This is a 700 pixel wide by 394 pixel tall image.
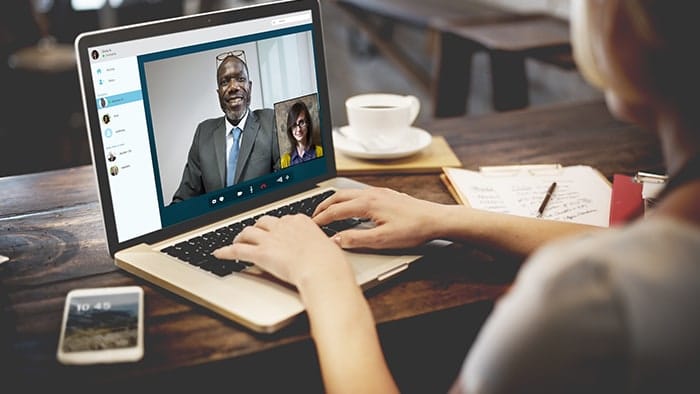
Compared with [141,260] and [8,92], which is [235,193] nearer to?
[141,260]

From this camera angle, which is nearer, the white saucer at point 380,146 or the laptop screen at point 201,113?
the laptop screen at point 201,113

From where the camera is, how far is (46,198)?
51.8 inches

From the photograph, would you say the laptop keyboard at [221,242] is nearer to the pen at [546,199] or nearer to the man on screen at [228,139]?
the man on screen at [228,139]

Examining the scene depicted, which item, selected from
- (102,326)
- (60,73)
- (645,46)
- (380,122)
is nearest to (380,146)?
(380,122)

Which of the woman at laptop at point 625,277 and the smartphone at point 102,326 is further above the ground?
the woman at laptop at point 625,277

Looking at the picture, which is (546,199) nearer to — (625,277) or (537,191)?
(537,191)

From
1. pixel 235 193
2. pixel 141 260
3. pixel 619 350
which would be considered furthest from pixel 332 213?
pixel 619 350

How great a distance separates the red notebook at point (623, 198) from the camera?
1.20 m

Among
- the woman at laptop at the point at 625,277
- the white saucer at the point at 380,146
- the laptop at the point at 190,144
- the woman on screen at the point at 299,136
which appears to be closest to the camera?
the woman at laptop at the point at 625,277

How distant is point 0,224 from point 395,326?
0.65 m

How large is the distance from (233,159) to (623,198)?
62 centimetres

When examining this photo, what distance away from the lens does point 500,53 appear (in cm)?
243

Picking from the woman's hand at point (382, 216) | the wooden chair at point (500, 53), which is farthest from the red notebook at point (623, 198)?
the wooden chair at point (500, 53)

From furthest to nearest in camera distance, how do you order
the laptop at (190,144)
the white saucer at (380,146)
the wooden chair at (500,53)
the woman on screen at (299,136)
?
the wooden chair at (500,53) < the white saucer at (380,146) < the woman on screen at (299,136) < the laptop at (190,144)
